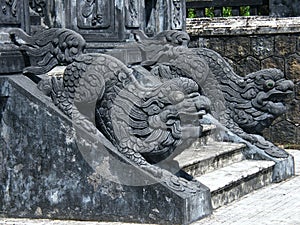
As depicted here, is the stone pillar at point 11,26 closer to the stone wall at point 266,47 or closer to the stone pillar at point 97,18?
the stone pillar at point 97,18

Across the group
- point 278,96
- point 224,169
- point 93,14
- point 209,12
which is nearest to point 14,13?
point 93,14

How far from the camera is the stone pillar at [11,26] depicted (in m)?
8.72

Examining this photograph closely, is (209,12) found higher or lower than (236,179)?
higher

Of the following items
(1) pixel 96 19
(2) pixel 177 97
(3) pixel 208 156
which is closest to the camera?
(2) pixel 177 97

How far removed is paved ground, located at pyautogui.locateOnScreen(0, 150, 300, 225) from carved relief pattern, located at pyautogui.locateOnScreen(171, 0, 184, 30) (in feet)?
10.1

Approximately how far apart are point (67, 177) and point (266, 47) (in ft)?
17.1

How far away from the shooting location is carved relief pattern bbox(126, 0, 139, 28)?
10.5m

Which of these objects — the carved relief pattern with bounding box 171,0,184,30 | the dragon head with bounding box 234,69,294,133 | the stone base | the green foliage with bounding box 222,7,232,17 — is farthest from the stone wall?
the stone base

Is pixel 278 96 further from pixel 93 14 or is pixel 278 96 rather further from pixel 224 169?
pixel 93 14

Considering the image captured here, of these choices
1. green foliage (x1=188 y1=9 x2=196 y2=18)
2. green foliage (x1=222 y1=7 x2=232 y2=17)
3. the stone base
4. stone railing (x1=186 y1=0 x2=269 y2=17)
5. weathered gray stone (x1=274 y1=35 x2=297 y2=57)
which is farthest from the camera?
green foliage (x1=188 y1=9 x2=196 y2=18)

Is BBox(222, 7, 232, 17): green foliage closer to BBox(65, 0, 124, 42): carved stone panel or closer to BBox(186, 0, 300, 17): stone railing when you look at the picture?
BBox(186, 0, 300, 17): stone railing

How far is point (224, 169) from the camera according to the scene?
977cm

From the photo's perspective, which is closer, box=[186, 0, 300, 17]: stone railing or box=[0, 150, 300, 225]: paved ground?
box=[0, 150, 300, 225]: paved ground

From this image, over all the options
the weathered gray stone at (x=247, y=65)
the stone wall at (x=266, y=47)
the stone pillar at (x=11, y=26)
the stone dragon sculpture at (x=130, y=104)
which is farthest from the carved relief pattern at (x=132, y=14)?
the weathered gray stone at (x=247, y=65)
